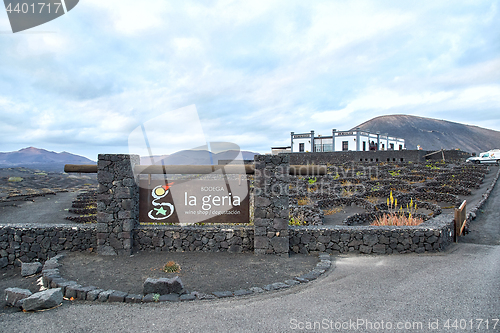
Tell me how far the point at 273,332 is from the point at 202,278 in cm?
241

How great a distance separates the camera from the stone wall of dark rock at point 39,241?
7.74 metres

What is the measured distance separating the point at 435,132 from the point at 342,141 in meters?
116

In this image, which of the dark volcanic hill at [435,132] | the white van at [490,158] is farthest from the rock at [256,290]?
the dark volcanic hill at [435,132]

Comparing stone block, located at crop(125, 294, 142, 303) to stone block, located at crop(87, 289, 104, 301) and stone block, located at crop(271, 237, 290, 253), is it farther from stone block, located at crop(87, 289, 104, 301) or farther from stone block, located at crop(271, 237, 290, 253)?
stone block, located at crop(271, 237, 290, 253)

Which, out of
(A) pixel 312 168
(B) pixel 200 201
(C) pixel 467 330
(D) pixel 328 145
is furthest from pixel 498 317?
(D) pixel 328 145

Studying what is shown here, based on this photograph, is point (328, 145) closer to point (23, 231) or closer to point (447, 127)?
point (23, 231)

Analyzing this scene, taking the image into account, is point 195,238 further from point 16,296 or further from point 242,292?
point 16,296

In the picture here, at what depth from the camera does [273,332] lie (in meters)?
3.90

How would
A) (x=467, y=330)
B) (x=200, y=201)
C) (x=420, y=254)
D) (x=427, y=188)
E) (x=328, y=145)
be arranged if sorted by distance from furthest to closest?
(x=328, y=145), (x=427, y=188), (x=200, y=201), (x=420, y=254), (x=467, y=330)

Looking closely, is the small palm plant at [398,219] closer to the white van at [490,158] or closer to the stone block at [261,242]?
the stone block at [261,242]

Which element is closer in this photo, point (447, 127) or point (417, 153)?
point (417, 153)

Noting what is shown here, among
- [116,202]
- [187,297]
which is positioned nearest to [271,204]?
[187,297]

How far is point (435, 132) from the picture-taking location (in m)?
135

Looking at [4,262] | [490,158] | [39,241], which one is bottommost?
[4,262]
